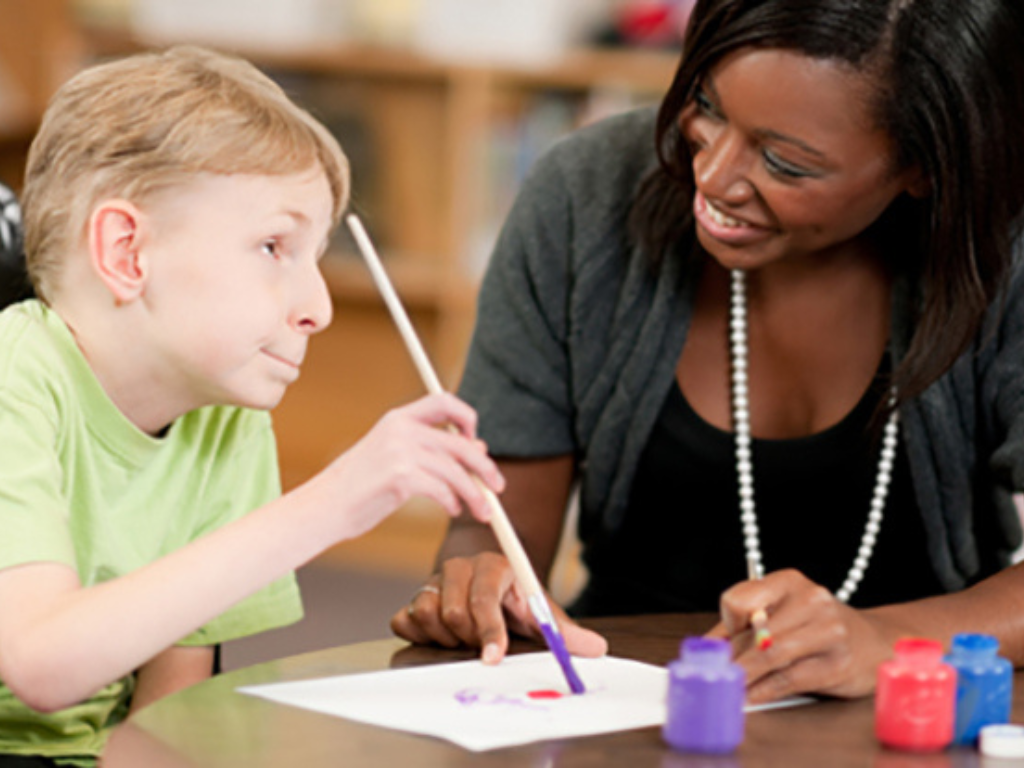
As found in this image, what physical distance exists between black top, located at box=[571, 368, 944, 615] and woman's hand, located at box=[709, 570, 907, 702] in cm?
43

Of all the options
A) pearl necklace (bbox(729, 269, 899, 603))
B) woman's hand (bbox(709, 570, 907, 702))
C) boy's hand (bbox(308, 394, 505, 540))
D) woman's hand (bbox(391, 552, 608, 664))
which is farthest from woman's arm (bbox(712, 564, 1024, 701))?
pearl necklace (bbox(729, 269, 899, 603))

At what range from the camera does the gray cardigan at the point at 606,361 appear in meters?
1.56

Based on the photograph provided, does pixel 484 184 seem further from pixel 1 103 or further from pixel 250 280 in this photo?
pixel 250 280

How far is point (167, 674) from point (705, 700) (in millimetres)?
560

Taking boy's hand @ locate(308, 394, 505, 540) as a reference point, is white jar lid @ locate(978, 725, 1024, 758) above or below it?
below

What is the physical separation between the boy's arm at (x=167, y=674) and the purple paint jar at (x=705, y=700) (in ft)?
1.70

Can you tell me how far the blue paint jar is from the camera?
1.05 metres

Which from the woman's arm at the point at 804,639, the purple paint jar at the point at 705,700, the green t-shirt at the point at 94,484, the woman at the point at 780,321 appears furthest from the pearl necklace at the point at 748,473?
the purple paint jar at the point at 705,700

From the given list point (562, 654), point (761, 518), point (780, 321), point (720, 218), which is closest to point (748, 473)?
point (761, 518)

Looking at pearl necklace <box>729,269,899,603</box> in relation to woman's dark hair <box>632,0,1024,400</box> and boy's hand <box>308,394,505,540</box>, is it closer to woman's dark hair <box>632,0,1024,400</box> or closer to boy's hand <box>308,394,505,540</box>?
woman's dark hair <box>632,0,1024,400</box>

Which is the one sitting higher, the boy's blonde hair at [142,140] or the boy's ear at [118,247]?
the boy's blonde hair at [142,140]

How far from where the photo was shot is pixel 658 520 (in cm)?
169

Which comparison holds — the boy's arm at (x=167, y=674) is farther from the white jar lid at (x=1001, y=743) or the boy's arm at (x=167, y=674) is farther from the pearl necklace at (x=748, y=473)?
the white jar lid at (x=1001, y=743)

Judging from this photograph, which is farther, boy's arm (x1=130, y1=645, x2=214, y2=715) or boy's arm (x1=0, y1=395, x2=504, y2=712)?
boy's arm (x1=130, y1=645, x2=214, y2=715)
